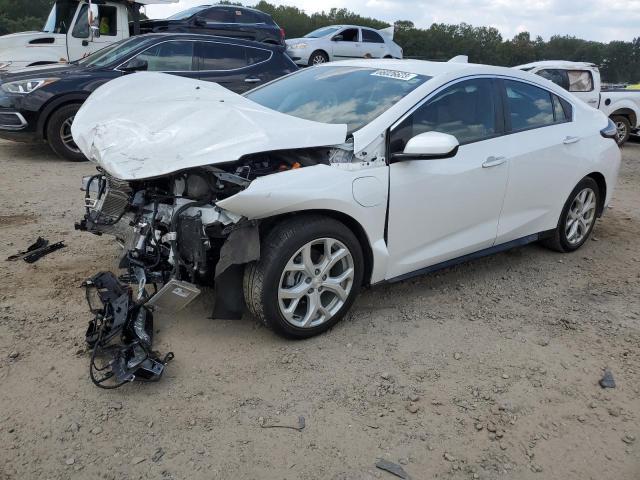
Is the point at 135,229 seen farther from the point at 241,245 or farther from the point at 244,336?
the point at 244,336

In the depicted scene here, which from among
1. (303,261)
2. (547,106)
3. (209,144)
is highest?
(547,106)

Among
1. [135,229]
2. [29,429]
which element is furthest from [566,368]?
[29,429]

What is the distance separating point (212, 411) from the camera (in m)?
2.64

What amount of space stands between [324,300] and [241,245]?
72cm

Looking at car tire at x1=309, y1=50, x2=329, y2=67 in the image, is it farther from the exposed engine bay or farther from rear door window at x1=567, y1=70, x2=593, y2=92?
the exposed engine bay

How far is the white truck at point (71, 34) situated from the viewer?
10609 millimetres

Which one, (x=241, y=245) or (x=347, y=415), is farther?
(x=241, y=245)

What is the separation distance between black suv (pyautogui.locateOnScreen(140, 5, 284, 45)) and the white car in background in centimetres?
307

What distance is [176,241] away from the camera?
9.73ft

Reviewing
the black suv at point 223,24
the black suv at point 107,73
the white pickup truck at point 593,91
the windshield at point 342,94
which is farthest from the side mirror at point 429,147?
the white pickup truck at point 593,91

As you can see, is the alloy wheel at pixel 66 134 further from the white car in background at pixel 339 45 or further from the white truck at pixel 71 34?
the white car in background at pixel 339 45

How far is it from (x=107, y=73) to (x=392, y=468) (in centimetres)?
736

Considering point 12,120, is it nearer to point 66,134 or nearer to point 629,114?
point 66,134

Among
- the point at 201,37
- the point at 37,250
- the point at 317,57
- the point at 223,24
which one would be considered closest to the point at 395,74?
the point at 37,250
